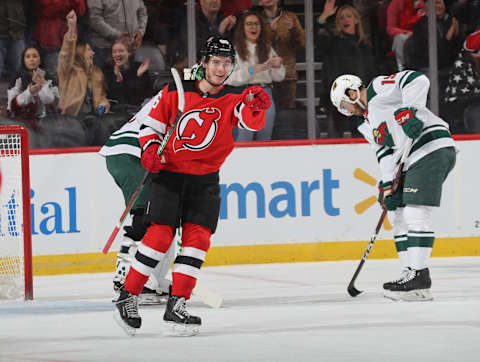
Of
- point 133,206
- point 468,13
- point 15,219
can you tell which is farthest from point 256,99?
point 468,13

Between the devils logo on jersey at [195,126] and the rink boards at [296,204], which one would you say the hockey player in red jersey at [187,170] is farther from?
the rink boards at [296,204]

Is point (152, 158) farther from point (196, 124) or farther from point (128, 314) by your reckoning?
point (128, 314)

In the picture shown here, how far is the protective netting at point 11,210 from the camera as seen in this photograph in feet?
15.8

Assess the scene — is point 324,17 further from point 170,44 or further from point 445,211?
point 445,211

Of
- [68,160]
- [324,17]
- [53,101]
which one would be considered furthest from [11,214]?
[324,17]

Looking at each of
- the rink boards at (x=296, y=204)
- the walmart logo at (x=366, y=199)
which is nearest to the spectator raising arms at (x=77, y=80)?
the rink boards at (x=296, y=204)

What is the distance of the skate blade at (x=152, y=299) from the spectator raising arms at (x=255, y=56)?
2.27 metres

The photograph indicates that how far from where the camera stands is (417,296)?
4270mm

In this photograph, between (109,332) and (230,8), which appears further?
(230,8)

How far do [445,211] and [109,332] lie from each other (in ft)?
10.7

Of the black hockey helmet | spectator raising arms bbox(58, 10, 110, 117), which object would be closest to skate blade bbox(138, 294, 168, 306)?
the black hockey helmet

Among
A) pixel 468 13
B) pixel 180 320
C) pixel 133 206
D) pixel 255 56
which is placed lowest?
pixel 180 320

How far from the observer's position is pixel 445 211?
6.20m

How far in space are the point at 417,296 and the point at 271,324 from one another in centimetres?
91
